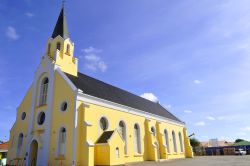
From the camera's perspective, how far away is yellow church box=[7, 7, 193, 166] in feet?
69.3

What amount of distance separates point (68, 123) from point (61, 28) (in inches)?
584

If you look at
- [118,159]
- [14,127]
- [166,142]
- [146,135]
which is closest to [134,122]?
[146,135]

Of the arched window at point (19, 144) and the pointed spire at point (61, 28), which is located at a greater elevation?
the pointed spire at point (61, 28)

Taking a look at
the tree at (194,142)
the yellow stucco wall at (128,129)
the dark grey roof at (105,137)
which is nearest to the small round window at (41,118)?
the yellow stucco wall at (128,129)

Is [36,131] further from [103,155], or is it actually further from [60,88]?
[103,155]

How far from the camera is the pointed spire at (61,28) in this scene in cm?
2926

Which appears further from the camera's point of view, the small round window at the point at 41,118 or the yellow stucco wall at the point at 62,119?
the small round window at the point at 41,118

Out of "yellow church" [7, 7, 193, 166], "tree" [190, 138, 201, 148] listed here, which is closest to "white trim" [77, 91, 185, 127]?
"yellow church" [7, 7, 193, 166]

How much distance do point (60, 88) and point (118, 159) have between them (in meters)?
10.2

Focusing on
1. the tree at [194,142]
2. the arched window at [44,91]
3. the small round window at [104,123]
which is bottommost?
the tree at [194,142]

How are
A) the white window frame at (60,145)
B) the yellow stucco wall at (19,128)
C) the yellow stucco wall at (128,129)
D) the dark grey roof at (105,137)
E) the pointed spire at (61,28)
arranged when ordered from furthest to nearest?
the pointed spire at (61,28), the yellow stucco wall at (19,128), the dark grey roof at (105,137), the yellow stucco wall at (128,129), the white window frame at (60,145)

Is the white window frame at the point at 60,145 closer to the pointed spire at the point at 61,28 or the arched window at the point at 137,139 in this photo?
the arched window at the point at 137,139

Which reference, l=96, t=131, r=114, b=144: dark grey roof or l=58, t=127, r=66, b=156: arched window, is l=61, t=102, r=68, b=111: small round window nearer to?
l=58, t=127, r=66, b=156: arched window

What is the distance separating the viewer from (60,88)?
2389cm
